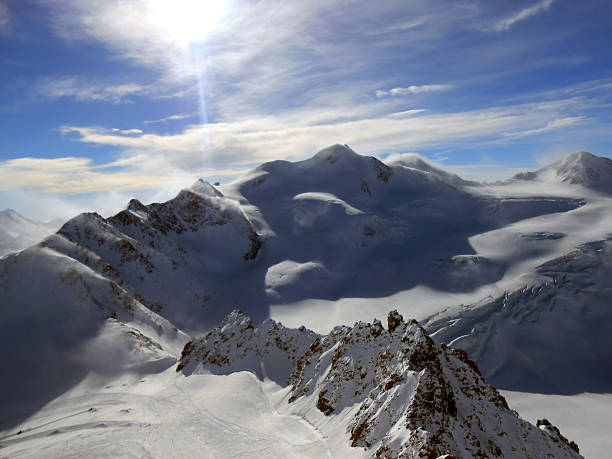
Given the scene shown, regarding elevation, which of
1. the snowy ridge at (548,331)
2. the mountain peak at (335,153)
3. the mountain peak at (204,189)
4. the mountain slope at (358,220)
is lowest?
the snowy ridge at (548,331)

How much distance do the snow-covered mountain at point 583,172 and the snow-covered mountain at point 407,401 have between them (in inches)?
5007

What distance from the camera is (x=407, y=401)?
1717cm

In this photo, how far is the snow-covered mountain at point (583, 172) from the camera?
123 metres

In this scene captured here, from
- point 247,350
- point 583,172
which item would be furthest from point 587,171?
point 247,350

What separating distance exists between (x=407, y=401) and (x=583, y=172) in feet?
→ 469

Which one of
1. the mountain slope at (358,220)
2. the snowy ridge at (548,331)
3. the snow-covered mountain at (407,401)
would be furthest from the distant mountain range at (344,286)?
the mountain slope at (358,220)

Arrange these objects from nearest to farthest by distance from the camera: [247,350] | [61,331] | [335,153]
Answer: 1. [247,350]
2. [61,331]
3. [335,153]

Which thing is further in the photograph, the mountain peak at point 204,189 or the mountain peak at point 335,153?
the mountain peak at point 335,153

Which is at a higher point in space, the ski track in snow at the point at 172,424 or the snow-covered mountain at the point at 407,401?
the snow-covered mountain at the point at 407,401

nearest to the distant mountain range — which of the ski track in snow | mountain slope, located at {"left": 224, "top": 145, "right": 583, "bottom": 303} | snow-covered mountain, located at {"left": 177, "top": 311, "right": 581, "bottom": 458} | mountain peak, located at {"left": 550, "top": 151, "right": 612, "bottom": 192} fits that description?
snow-covered mountain, located at {"left": 177, "top": 311, "right": 581, "bottom": 458}

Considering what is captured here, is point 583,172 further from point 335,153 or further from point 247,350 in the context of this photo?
point 247,350

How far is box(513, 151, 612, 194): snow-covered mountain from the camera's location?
123 meters

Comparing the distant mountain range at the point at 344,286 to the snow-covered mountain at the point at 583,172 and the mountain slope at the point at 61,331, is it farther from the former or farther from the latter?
the snow-covered mountain at the point at 583,172

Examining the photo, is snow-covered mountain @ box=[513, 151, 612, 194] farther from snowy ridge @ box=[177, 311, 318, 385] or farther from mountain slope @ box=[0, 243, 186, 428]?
mountain slope @ box=[0, 243, 186, 428]
